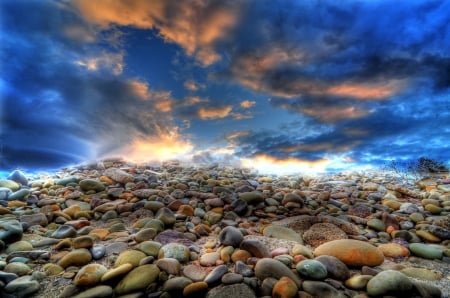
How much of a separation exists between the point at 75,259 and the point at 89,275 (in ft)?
1.73

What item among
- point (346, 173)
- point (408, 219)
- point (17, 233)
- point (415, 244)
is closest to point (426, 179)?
point (346, 173)

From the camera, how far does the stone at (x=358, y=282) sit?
3350 mm

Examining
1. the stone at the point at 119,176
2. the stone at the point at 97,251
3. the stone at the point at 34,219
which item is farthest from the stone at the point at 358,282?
the stone at the point at 119,176

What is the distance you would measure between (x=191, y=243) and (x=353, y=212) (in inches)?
134

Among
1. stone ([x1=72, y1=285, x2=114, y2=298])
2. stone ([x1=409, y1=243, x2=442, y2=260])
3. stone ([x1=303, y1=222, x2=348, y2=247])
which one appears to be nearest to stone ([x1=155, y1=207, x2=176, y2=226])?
stone ([x1=72, y1=285, x2=114, y2=298])

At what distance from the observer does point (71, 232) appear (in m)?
4.55

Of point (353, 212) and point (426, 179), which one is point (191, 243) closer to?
point (353, 212)

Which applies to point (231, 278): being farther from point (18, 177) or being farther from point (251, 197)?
point (18, 177)

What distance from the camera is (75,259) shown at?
372cm

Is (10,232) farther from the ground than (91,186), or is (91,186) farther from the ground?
(91,186)

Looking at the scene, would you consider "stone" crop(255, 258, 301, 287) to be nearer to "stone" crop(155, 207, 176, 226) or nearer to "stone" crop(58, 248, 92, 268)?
"stone" crop(155, 207, 176, 226)

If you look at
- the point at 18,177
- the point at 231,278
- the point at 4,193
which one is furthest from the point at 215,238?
the point at 18,177

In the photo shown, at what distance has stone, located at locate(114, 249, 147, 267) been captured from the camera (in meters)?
3.62

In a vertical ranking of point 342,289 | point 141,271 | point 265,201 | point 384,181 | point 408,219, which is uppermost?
point 384,181
